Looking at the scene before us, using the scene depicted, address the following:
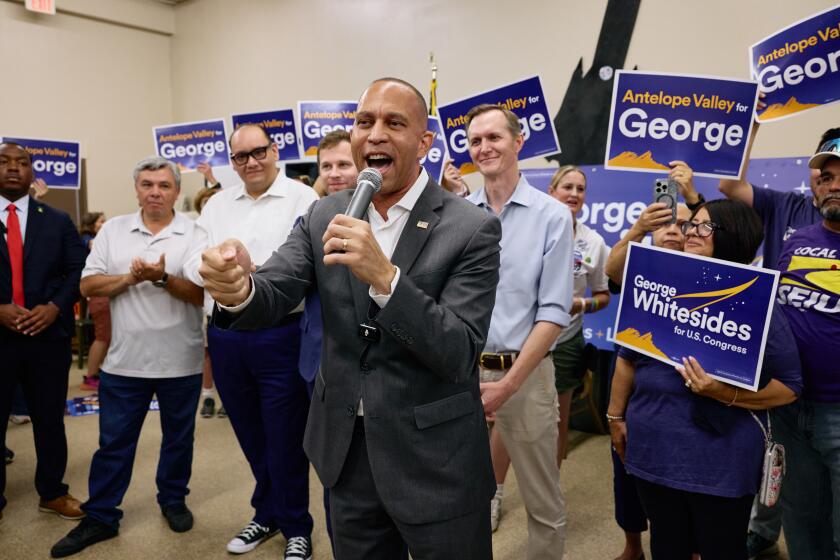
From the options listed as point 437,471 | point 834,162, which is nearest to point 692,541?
point 437,471

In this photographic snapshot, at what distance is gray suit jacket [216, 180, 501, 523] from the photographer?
1273mm

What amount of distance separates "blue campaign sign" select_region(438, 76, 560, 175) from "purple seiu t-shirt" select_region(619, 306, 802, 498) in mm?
1632

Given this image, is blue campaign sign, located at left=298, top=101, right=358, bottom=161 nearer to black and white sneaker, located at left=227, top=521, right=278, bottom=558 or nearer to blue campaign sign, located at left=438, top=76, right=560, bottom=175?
blue campaign sign, located at left=438, top=76, right=560, bottom=175

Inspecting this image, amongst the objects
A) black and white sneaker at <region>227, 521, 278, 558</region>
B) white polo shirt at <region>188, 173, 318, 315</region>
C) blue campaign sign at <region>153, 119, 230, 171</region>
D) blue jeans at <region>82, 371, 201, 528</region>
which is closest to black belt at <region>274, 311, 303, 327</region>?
white polo shirt at <region>188, 173, 318, 315</region>

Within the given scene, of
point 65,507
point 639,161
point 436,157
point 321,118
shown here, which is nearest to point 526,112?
point 436,157

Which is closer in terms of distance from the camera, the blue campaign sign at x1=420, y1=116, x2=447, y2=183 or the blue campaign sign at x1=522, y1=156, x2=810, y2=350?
the blue campaign sign at x1=420, y1=116, x2=447, y2=183

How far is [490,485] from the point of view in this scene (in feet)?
4.73

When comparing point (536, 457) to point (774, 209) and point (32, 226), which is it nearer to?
point (774, 209)

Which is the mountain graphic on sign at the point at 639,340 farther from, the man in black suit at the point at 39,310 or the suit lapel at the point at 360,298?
the man in black suit at the point at 39,310

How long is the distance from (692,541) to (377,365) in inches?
44.8

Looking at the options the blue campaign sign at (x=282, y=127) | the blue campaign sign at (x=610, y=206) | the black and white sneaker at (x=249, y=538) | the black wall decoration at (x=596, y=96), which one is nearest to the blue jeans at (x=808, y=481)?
the blue campaign sign at (x=610, y=206)

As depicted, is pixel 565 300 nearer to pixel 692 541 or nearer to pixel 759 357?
pixel 759 357

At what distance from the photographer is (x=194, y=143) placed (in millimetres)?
4809

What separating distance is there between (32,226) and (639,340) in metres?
2.80
